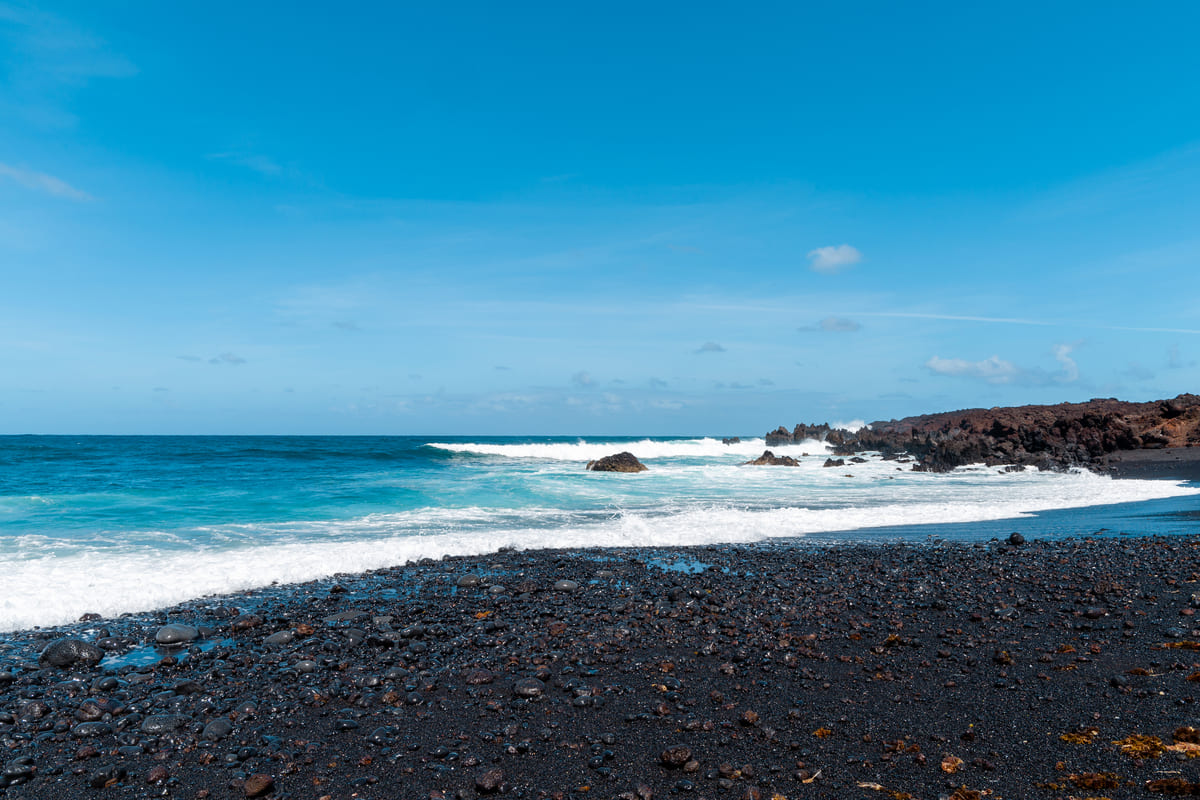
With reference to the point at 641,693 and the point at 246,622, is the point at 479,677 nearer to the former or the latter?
the point at 641,693

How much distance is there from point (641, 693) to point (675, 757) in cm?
127

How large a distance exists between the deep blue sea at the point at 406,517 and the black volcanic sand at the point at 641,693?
1.92 metres

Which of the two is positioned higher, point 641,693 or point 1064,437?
point 1064,437

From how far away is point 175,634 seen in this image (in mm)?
7250

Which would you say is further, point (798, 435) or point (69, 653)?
point (798, 435)

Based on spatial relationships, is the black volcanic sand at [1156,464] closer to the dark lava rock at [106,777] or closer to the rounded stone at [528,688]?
the rounded stone at [528,688]

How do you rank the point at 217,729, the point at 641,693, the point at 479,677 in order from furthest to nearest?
1. the point at 479,677
2. the point at 641,693
3. the point at 217,729

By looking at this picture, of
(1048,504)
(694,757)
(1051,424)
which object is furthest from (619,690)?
(1051,424)

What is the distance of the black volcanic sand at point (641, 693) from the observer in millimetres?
4328

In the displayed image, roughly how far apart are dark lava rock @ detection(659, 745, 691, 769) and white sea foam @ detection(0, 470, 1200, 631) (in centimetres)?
791

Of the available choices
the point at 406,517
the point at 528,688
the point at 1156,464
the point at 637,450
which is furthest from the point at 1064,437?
the point at 528,688

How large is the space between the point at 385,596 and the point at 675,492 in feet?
54.7

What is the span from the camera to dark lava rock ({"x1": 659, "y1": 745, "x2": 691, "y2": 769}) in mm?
4402

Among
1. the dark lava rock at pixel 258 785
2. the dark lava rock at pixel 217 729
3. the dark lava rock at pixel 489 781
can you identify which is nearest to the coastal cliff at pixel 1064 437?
the dark lava rock at pixel 489 781
